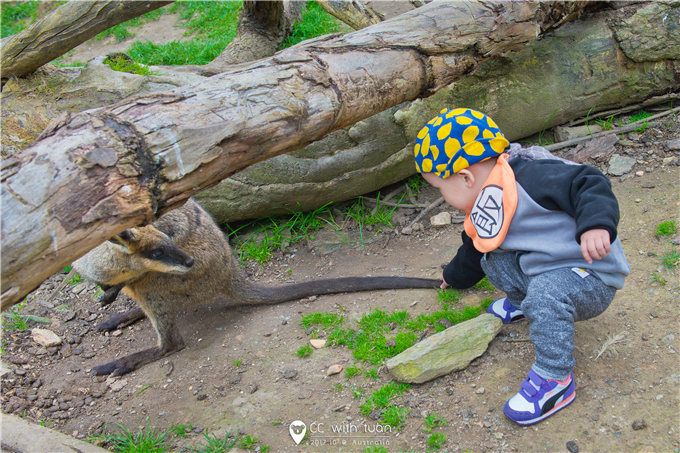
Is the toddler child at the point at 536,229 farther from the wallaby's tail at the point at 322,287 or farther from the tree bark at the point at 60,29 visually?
the tree bark at the point at 60,29

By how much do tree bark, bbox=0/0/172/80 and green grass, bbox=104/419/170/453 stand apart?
3035 millimetres

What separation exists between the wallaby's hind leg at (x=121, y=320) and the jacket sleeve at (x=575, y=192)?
10.8 feet

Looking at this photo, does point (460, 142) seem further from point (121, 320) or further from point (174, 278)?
point (121, 320)

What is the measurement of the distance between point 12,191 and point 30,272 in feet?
1.02

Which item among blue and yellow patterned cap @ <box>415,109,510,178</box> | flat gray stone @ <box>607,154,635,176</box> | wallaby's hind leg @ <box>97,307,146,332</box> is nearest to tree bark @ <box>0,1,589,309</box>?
blue and yellow patterned cap @ <box>415,109,510,178</box>

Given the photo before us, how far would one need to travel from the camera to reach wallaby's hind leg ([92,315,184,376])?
11.2 ft

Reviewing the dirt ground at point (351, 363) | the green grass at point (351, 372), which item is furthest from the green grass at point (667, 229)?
the green grass at point (351, 372)

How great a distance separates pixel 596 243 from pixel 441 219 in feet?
7.42

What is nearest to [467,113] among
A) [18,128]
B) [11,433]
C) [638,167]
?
[638,167]

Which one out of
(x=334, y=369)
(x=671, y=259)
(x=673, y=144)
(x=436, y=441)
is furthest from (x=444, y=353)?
(x=673, y=144)

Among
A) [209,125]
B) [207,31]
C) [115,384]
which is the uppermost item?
[207,31]

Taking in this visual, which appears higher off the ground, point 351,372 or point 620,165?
point 620,165

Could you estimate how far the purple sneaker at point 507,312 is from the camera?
2855 mm

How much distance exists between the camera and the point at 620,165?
4.00 m
